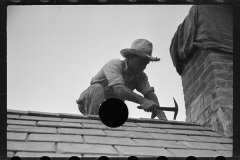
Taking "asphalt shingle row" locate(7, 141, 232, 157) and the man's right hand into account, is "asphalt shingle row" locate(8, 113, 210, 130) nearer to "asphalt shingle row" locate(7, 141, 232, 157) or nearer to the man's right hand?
"asphalt shingle row" locate(7, 141, 232, 157)

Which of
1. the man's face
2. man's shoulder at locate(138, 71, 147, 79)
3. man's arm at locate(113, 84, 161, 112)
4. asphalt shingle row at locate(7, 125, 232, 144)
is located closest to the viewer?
asphalt shingle row at locate(7, 125, 232, 144)

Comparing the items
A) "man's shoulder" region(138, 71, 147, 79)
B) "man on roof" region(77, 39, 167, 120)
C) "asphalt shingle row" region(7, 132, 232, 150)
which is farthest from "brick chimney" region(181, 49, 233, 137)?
"man's shoulder" region(138, 71, 147, 79)

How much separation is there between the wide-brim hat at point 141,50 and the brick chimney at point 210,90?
145 cm

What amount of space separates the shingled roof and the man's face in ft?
7.71

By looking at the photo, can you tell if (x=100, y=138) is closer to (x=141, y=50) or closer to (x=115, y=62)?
(x=115, y=62)

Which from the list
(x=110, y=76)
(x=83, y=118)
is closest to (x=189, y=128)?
(x=83, y=118)

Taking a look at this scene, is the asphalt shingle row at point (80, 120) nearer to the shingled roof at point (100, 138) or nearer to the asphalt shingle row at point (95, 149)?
the shingled roof at point (100, 138)

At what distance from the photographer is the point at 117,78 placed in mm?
5566

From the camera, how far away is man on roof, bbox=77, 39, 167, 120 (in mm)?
5258

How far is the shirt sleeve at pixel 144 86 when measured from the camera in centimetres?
605

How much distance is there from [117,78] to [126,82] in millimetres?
592

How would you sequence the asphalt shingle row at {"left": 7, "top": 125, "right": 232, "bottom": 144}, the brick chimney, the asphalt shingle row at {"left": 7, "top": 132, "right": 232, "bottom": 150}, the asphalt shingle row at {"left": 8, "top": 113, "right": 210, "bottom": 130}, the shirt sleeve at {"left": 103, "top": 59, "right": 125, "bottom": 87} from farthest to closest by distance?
the shirt sleeve at {"left": 103, "top": 59, "right": 125, "bottom": 87}
the brick chimney
the asphalt shingle row at {"left": 8, "top": 113, "right": 210, "bottom": 130}
the asphalt shingle row at {"left": 7, "top": 125, "right": 232, "bottom": 144}
the asphalt shingle row at {"left": 7, "top": 132, "right": 232, "bottom": 150}
